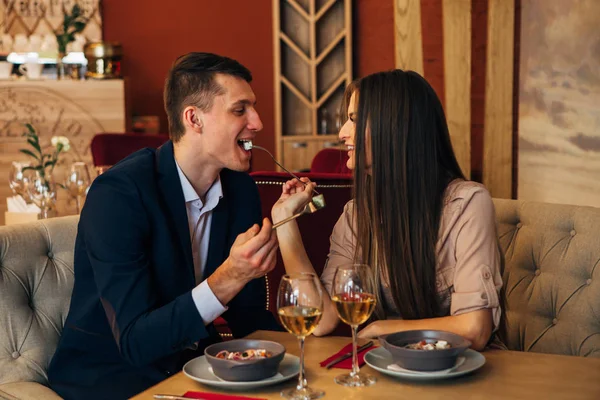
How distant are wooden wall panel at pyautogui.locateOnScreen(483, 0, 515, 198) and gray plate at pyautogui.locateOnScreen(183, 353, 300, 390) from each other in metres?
2.39

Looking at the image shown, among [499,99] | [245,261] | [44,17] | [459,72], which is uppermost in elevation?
[44,17]

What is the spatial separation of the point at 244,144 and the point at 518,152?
1.88 metres

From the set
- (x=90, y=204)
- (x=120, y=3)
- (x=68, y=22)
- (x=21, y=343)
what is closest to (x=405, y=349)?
(x=90, y=204)

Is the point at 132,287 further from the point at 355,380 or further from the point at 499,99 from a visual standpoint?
the point at 499,99

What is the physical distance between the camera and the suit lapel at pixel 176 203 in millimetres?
1754

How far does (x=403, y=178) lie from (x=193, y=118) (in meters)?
0.52

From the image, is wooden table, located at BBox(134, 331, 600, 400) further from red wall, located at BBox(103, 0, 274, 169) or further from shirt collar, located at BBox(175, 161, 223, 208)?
red wall, located at BBox(103, 0, 274, 169)

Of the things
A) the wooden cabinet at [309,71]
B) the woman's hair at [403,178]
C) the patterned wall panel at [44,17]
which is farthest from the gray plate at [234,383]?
the patterned wall panel at [44,17]

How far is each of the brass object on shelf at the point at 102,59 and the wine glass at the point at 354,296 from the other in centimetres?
460

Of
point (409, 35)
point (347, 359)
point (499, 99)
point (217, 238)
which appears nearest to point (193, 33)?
point (409, 35)

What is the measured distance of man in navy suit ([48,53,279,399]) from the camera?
1.54 m

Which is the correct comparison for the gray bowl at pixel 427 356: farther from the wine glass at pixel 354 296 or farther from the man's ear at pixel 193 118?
the man's ear at pixel 193 118

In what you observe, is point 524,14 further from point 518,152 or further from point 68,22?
point 68,22

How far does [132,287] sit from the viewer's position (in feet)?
5.15
